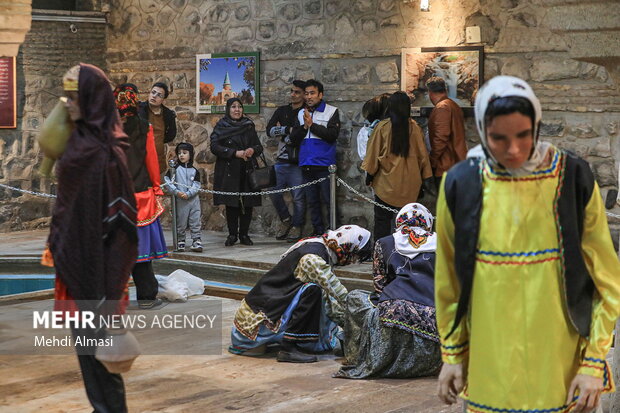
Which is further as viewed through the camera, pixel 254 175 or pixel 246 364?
pixel 254 175

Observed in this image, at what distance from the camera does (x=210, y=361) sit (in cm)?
694

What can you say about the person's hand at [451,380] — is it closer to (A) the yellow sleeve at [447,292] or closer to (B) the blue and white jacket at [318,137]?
(A) the yellow sleeve at [447,292]

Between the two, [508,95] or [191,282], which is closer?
[508,95]

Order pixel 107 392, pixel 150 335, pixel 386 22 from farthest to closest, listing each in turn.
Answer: pixel 386 22, pixel 150 335, pixel 107 392

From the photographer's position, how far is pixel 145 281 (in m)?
8.36

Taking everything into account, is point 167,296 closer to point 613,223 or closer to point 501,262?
point 613,223

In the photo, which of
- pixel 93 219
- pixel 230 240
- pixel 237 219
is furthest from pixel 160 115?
pixel 93 219

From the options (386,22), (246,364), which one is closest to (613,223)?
(386,22)

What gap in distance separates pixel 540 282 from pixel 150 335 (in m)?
4.95

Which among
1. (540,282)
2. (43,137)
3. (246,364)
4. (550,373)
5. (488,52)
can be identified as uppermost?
(488,52)

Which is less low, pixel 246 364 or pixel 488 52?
pixel 488 52

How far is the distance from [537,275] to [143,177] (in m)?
5.27

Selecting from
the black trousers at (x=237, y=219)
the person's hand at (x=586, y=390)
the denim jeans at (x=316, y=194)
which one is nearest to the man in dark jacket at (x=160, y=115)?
the black trousers at (x=237, y=219)

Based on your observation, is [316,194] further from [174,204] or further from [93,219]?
[93,219]
